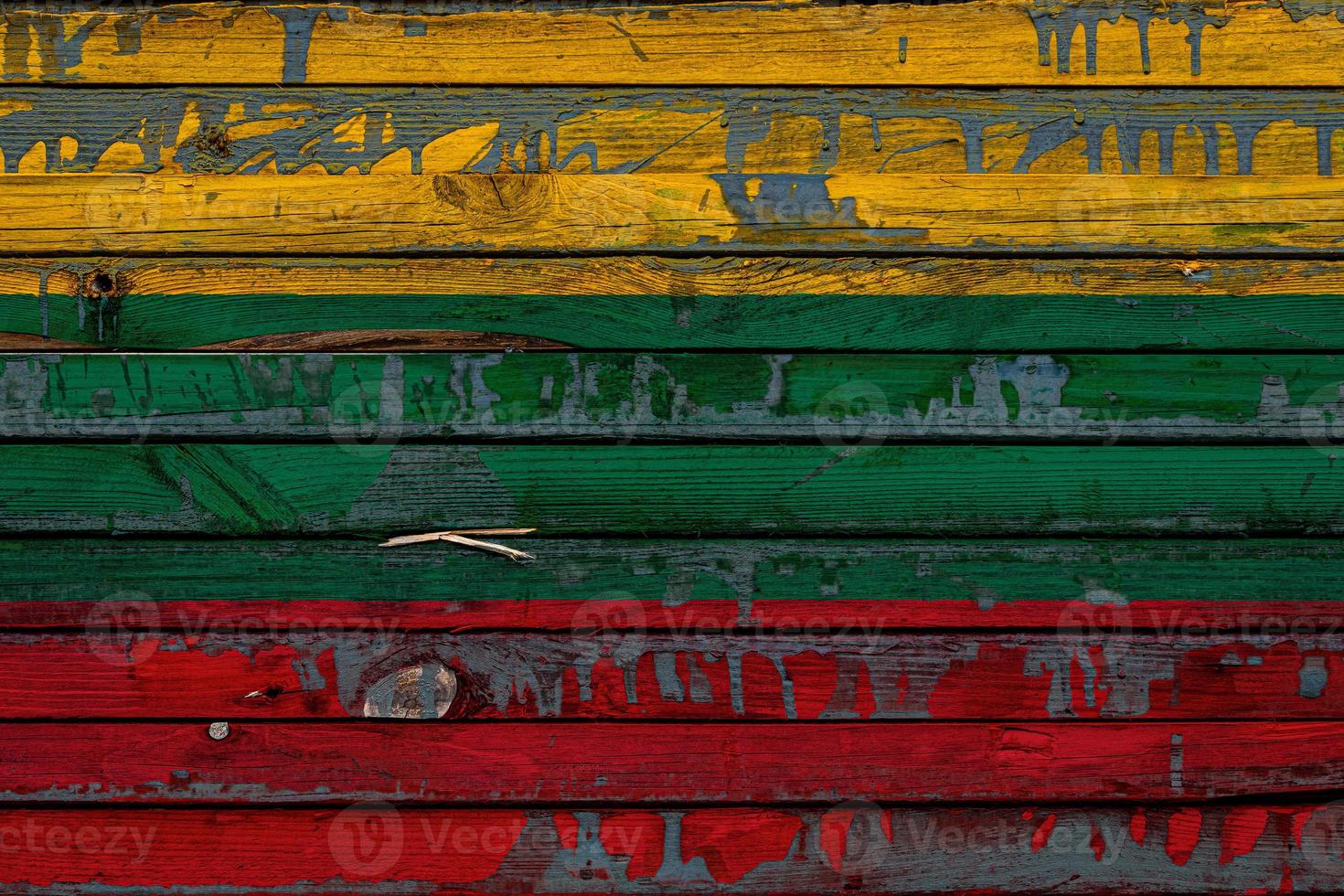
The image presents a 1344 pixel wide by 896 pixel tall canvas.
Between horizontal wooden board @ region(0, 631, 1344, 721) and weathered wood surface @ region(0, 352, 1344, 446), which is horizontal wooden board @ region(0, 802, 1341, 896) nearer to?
horizontal wooden board @ region(0, 631, 1344, 721)

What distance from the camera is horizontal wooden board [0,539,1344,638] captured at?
1.54 meters

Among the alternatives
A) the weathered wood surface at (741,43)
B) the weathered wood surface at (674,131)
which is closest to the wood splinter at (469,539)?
the weathered wood surface at (674,131)

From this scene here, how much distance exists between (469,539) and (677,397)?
48 cm

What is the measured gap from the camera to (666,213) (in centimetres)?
157

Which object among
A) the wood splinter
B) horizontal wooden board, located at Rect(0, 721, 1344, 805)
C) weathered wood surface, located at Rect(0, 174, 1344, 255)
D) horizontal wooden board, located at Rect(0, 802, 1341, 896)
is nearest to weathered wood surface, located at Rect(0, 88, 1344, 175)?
weathered wood surface, located at Rect(0, 174, 1344, 255)

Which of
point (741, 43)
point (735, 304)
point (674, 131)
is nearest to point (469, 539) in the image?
point (735, 304)

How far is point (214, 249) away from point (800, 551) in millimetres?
1262

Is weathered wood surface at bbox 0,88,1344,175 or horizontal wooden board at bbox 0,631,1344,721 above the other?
weathered wood surface at bbox 0,88,1344,175

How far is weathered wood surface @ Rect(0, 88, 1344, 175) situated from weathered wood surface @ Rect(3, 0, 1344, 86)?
0.04 metres

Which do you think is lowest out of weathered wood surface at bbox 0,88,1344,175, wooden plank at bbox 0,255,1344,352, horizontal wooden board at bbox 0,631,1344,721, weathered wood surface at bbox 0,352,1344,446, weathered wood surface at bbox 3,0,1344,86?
horizontal wooden board at bbox 0,631,1344,721

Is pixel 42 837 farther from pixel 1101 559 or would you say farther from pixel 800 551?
pixel 1101 559

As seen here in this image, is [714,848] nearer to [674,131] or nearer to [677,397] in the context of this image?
[677,397]

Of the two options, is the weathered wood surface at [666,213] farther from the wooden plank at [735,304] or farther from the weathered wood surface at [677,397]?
the weathered wood surface at [677,397]

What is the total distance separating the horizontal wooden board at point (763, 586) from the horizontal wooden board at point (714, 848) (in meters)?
0.36
